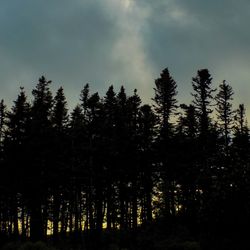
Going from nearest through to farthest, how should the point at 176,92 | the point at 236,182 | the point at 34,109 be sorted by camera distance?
the point at 236,182, the point at 34,109, the point at 176,92

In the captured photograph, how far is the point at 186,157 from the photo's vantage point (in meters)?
52.7

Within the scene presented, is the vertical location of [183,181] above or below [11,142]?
below

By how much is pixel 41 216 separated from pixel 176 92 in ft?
77.2

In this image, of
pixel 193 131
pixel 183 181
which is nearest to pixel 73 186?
pixel 183 181

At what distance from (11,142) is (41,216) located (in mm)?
8511

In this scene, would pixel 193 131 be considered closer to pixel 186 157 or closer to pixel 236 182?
pixel 186 157

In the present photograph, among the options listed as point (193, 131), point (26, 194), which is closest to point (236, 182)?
point (26, 194)

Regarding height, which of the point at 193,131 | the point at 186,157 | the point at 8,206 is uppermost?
the point at 193,131

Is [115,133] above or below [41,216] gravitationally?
above

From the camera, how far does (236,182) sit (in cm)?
2534

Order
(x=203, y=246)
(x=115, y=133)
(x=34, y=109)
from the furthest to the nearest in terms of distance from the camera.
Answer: (x=115, y=133)
(x=34, y=109)
(x=203, y=246)

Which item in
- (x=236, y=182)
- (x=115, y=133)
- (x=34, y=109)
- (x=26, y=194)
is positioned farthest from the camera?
(x=115, y=133)

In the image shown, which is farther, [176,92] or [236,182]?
[176,92]

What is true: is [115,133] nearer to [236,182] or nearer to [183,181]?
[183,181]
